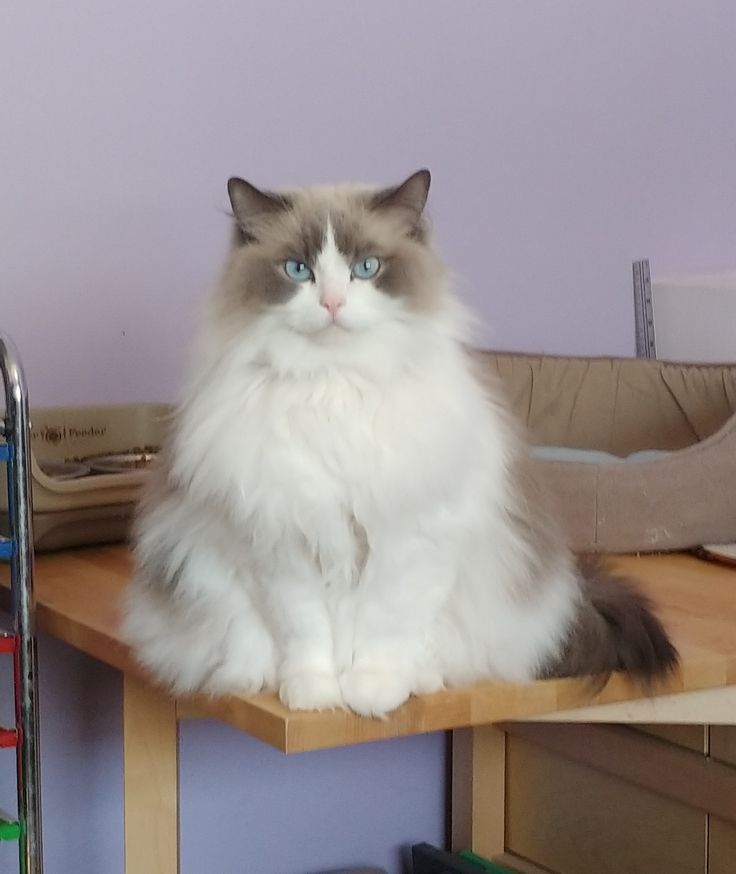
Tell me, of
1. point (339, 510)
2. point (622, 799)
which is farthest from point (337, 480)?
point (622, 799)

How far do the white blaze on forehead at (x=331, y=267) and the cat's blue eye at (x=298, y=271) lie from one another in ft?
0.03

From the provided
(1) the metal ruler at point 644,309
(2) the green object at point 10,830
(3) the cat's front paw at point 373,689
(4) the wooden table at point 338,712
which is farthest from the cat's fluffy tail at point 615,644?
(1) the metal ruler at point 644,309

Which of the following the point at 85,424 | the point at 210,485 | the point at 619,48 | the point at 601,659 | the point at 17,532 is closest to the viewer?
the point at 210,485

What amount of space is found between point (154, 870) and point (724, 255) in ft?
5.62

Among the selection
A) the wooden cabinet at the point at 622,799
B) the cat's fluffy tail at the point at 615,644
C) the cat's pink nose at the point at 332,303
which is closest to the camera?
the cat's pink nose at the point at 332,303

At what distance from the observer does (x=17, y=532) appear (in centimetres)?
140

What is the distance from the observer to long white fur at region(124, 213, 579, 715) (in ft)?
3.71

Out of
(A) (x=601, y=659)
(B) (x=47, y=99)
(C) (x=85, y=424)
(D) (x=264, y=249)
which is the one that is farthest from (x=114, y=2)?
(A) (x=601, y=659)

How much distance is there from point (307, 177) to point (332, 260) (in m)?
0.97

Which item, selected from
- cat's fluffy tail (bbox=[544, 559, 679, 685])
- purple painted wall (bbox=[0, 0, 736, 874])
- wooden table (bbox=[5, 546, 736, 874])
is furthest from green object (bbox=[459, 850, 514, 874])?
cat's fluffy tail (bbox=[544, 559, 679, 685])

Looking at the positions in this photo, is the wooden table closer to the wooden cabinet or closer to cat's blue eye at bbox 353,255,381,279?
Result: the wooden cabinet

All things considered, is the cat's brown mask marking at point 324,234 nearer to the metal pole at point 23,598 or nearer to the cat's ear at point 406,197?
the cat's ear at point 406,197

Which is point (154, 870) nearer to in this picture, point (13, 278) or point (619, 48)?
point (13, 278)

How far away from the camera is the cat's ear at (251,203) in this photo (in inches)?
46.2
